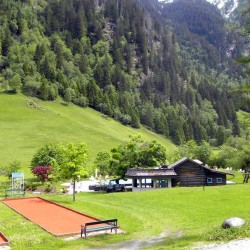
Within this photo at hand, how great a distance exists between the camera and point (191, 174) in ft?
226

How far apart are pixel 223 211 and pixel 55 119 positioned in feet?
339

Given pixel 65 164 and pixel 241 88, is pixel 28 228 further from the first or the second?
pixel 241 88

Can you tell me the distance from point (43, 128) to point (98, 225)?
9542 centimetres

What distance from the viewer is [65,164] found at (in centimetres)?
4566

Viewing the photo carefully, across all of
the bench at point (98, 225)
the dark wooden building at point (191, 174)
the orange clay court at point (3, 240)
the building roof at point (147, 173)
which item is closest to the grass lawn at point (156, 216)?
the orange clay court at point (3, 240)

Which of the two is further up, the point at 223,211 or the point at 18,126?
the point at 18,126

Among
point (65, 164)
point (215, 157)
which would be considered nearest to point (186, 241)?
point (65, 164)

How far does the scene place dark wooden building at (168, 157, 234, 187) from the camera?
68.1 meters

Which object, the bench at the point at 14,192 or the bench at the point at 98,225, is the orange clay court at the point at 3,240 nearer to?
the bench at the point at 98,225

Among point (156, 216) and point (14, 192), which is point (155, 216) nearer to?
point (156, 216)

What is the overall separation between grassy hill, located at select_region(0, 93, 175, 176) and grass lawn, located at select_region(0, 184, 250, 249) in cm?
4930

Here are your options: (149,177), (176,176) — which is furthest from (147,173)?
(176,176)

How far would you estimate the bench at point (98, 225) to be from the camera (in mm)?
27891

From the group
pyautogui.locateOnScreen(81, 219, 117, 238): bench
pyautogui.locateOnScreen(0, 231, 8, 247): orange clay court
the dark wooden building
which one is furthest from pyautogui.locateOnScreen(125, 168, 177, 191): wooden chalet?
pyautogui.locateOnScreen(0, 231, 8, 247): orange clay court
